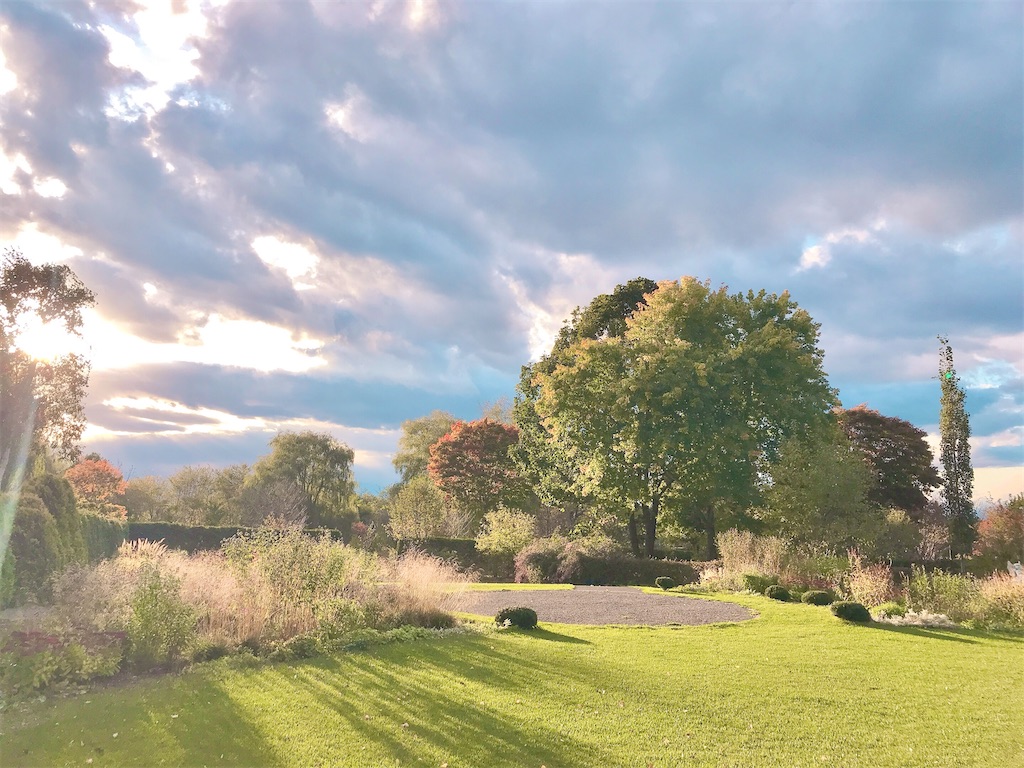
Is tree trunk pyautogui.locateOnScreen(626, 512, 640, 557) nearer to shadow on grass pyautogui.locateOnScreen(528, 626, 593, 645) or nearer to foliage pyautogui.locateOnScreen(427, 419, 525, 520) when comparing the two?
foliage pyautogui.locateOnScreen(427, 419, 525, 520)

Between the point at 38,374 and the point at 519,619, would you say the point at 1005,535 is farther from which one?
the point at 38,374

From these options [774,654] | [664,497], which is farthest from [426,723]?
[664,497]

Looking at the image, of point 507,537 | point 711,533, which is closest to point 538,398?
point 507,537

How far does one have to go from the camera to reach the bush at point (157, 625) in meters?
7.41

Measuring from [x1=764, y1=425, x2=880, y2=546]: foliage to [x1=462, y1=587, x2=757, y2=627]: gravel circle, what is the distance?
22.2 feet

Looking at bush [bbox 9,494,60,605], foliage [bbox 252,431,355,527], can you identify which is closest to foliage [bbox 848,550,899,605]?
bush [bbox 9,494,60,605]

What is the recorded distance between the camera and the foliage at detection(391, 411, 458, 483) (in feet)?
171

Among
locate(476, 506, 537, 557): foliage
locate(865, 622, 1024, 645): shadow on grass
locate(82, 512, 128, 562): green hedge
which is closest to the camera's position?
locate(865, 622, 1024, 645): shadow on grass

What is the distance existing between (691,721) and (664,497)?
1986 cm

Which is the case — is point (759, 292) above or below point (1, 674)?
above

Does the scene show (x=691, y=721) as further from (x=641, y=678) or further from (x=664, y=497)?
(x=664, y=497)

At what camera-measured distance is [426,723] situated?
555cm

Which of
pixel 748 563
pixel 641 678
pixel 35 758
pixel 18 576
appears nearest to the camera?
pixel 35 758

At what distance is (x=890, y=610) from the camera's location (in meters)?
12.2
